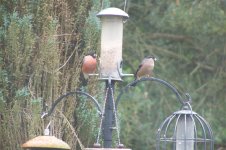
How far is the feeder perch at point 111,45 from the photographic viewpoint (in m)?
6.22

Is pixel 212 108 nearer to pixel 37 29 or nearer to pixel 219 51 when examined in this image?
pixel 219 51

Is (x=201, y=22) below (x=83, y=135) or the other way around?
the other way around

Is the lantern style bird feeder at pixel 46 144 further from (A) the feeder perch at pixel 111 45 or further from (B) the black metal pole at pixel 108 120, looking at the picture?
(A) the feeder perch at pixel 111 45

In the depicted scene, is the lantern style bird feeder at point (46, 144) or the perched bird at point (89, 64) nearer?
the lantern style bird feeder at point (46, 144)

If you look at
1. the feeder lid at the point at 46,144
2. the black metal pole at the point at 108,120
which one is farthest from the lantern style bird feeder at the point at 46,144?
the black metal pole at the point at 108,120

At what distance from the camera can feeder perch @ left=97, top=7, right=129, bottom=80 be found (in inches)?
245

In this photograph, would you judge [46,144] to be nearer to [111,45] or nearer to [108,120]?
[108,120]

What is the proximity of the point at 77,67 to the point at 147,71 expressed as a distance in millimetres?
624

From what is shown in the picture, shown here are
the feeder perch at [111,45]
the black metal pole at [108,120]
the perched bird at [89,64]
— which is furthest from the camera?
the perched bird at [89,64]

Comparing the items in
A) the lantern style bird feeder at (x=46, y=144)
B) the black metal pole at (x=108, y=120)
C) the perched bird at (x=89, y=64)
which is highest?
the perched bird at (x=89, y=64)

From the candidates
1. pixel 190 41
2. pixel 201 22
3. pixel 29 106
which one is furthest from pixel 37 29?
pixel 190 41

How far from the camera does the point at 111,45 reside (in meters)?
6.33

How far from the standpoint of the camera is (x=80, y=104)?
7.31 m

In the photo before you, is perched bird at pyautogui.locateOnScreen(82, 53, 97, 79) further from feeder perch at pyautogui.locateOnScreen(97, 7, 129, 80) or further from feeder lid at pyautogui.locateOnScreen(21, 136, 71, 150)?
feeder lid at pyautogui.locateOnScreen(21, 136, 71, 150)
